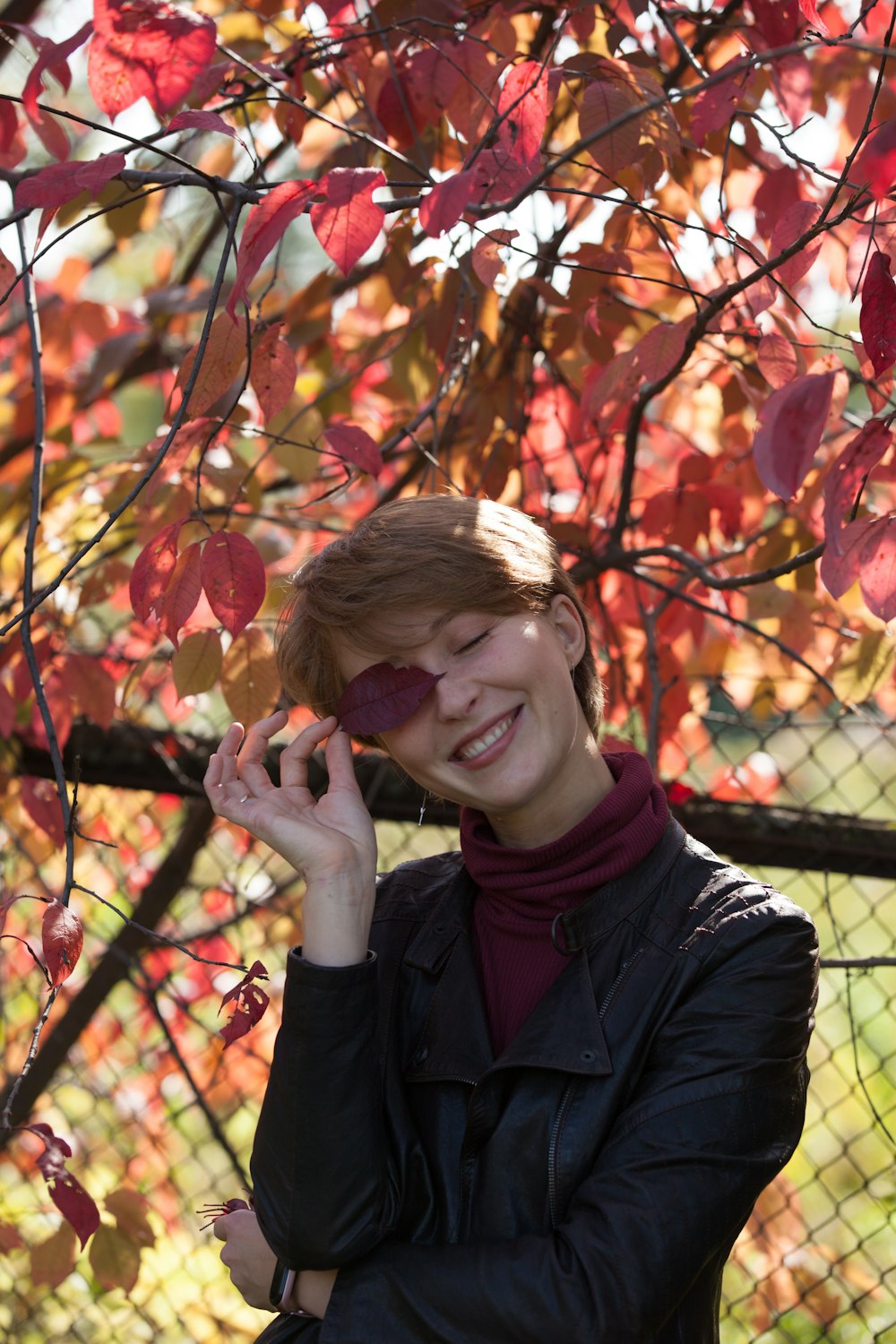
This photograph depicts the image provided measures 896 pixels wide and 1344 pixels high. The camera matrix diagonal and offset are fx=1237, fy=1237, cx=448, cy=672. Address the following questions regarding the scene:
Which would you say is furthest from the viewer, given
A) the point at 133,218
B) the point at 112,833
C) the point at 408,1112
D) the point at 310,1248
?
the point at 112,833

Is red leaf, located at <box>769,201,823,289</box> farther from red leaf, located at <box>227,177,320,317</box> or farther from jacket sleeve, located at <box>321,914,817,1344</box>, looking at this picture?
jacket sleeve, located at <box>321,914,817,1344</box>

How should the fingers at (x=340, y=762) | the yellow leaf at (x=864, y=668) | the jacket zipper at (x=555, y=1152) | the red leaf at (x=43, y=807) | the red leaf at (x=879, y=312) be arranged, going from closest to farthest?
1. the red leaf at (x=879, y=312)
2. the jacket zipper at (x=555, y=1152)
3. the fingers at (x=340, y=762)
4. the yellow leaf at (x=864, y=668)
5. the red leaf at (x=43, y=807)

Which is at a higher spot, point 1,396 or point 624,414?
point 1,396

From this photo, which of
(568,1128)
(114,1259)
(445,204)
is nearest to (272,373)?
(445,204)

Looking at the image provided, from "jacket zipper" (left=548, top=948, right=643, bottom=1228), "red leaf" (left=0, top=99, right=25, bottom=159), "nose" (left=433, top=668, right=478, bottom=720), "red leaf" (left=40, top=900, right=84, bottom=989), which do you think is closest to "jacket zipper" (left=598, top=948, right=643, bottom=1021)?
"jacket zipper" (left=548, top=948, right=643, bottom=1228)

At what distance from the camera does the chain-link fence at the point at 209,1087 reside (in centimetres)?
190

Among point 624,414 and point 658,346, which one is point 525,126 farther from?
point 624,414

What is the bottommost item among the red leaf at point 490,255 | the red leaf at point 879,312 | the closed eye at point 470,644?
the closed eye at point 470,644

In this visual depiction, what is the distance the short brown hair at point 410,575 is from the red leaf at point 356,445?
15 cm

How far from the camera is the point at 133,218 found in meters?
2.21

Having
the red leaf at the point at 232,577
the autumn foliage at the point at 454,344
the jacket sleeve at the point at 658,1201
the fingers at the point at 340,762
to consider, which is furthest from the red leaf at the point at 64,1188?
the red leaf at the point at 232,577

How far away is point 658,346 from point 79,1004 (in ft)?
5.84

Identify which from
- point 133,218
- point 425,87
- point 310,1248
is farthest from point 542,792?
point 133,218

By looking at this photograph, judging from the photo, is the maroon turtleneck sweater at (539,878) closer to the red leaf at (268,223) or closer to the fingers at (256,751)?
the fingers at (256,751)
